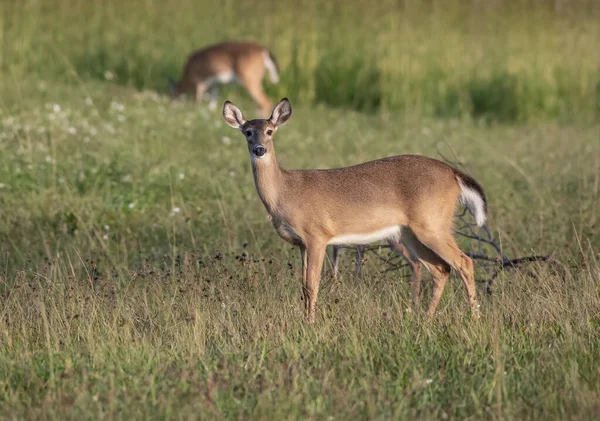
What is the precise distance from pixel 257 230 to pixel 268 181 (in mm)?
2097

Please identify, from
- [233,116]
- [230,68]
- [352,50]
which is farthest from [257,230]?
[352,50]

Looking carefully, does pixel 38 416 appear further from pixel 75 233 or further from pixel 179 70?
pixel 179 70

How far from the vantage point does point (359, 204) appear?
20.2 feet

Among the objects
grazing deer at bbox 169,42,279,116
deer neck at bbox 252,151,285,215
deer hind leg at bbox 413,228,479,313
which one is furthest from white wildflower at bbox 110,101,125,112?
deer hind leg at bbox 413,228,479,313

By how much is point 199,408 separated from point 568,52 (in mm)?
12887

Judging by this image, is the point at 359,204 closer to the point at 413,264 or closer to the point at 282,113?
the point at 413,264

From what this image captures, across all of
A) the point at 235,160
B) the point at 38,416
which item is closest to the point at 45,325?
the point at 38,416

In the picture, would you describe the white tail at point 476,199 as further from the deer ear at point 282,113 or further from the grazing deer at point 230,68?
the grazing deer at point 230,68

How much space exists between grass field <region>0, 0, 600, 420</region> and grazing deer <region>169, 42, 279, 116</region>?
1.20ft

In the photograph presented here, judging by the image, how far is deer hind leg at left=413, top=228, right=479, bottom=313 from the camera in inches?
245

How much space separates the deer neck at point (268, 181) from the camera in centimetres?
616

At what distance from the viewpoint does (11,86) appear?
41.7ft

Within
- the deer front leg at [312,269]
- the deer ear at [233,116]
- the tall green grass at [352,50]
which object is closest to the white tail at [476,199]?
the deer front leg at [312,269]

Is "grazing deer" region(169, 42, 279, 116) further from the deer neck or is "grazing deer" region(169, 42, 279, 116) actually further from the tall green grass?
the deer neck
